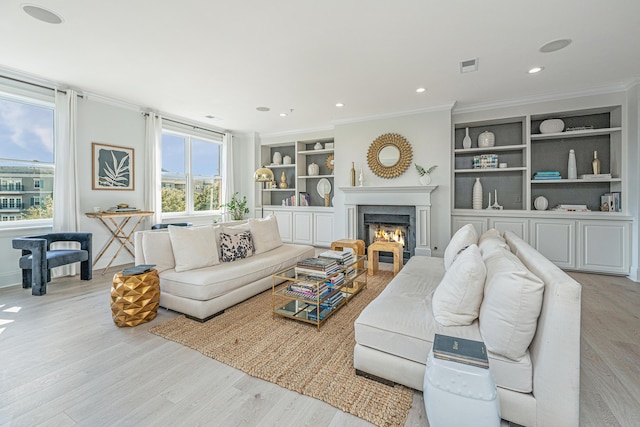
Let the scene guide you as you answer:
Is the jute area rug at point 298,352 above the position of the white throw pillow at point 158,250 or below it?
below

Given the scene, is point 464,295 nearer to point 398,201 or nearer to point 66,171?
point 398,201

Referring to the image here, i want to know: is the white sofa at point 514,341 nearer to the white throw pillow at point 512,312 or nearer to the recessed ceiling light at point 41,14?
the white throw pillow at point 512,312

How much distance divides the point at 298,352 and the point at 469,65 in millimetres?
3571

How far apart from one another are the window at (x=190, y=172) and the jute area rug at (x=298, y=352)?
3.68 m

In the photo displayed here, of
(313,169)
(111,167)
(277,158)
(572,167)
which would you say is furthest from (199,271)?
(572,167)

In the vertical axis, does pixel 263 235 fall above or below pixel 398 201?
below

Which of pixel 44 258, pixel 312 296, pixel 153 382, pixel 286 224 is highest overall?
pixel 286 224

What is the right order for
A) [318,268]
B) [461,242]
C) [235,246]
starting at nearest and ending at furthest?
[461,242], [318,268], [235,246]

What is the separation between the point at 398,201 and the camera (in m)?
5.04

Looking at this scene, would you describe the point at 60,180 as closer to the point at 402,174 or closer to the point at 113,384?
the point at 113,384

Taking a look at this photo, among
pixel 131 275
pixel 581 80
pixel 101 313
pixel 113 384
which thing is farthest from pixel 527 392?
pixel 581 80

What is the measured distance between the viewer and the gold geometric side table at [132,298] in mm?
2461

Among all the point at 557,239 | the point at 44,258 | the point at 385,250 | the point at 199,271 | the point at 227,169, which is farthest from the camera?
the point at 227,169

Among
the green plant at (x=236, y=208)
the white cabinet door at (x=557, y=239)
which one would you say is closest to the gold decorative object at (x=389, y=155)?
the white cabinet door at (x=557, y=239)
